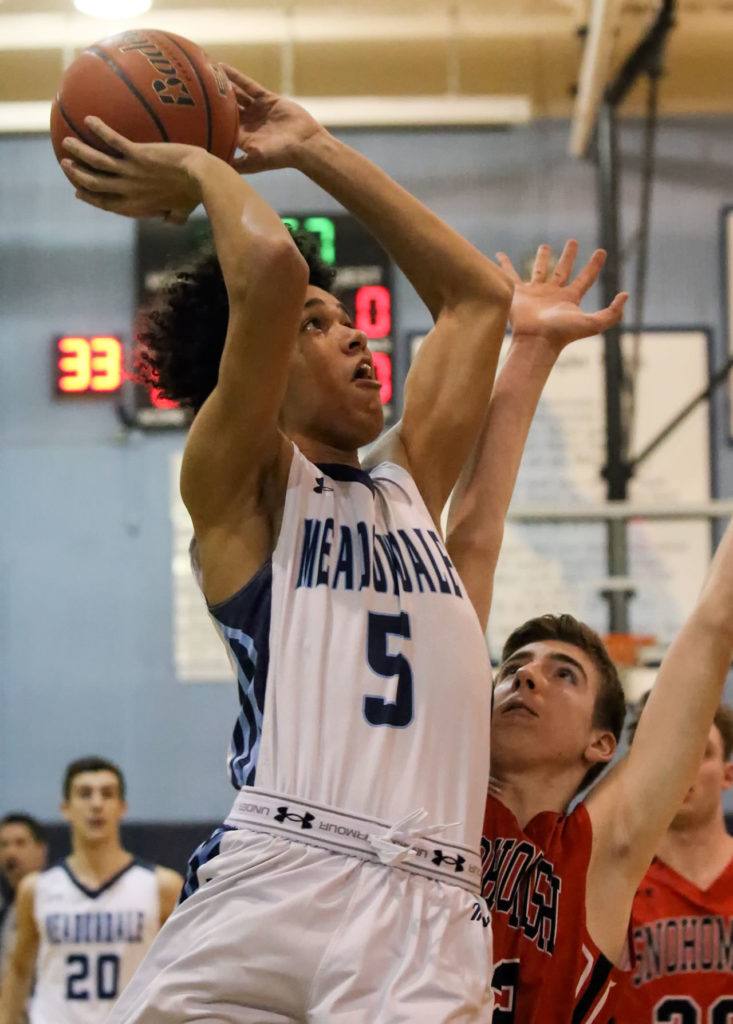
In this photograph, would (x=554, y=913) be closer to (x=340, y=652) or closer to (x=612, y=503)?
(x=340, y=652)

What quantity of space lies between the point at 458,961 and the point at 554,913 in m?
0.49

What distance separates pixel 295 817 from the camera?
221cm

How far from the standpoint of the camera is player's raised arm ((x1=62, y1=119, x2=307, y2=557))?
7.32 feet

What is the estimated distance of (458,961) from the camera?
2184 millimetres

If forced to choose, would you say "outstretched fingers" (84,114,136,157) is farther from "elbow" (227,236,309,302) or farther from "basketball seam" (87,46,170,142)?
"elbow" (227,236,309,302)

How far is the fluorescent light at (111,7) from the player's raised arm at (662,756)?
673 cm

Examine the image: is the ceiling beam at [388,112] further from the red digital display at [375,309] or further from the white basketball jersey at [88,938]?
the white basketball jersey at [88,938]

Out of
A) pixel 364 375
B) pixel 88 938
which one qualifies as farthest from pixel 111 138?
pixel 88 938

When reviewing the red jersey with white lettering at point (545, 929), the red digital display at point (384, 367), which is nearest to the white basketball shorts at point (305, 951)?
the red jersey with white lettering at point (545, 929)

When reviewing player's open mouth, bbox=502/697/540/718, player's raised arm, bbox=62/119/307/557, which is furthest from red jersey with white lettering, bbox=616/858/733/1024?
player's raised arm, bbox=62/119/307/557

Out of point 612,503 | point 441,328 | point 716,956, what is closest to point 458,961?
point 441,328

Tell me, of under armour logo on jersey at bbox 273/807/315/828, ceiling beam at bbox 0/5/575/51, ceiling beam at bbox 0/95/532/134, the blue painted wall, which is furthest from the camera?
the blue painted wall

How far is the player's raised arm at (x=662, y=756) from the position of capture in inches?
104

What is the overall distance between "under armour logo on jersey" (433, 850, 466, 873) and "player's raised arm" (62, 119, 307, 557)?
59 centimetres
